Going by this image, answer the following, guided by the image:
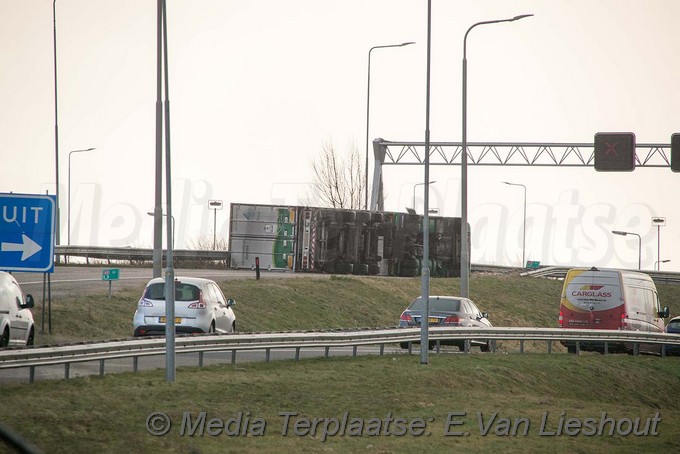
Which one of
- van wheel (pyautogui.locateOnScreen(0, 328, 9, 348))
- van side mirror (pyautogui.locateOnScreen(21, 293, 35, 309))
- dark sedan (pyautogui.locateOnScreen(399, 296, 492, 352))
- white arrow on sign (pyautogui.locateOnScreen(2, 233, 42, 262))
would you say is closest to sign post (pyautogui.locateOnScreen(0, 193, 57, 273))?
white arrow on sign (pyautogui.locateOnScreen(2, 233, 42, 262))

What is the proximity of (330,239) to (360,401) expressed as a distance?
3426 centimetres

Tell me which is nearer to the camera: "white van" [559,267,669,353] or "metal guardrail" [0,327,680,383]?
"metal guardrail" [0,327,680,383]

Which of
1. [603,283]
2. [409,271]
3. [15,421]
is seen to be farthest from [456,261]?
[15,421]

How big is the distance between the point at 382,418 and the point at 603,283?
19.5 meters

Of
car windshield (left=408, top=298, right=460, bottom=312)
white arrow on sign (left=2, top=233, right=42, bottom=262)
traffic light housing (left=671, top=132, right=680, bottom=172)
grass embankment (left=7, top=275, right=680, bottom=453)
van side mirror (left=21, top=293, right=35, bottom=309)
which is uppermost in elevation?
traffic light housing (left=671, top=132, right=680, bottom=172)

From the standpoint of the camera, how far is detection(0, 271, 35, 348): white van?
22.7m

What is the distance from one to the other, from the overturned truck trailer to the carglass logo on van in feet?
55.3

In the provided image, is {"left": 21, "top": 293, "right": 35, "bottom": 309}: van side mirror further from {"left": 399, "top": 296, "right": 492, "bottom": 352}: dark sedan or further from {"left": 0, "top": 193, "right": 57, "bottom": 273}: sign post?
{"left": 399, "top": 296, "right": 492, "bottom": 352}: dark sedan

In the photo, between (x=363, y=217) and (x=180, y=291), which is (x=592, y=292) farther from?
(x=363, y=217)

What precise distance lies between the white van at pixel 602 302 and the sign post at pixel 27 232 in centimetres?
1922

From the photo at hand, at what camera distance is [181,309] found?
27.4 m

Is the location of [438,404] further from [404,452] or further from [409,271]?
[409,271]

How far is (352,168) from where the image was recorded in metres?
77.4

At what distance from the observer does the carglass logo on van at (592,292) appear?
1435 inches
